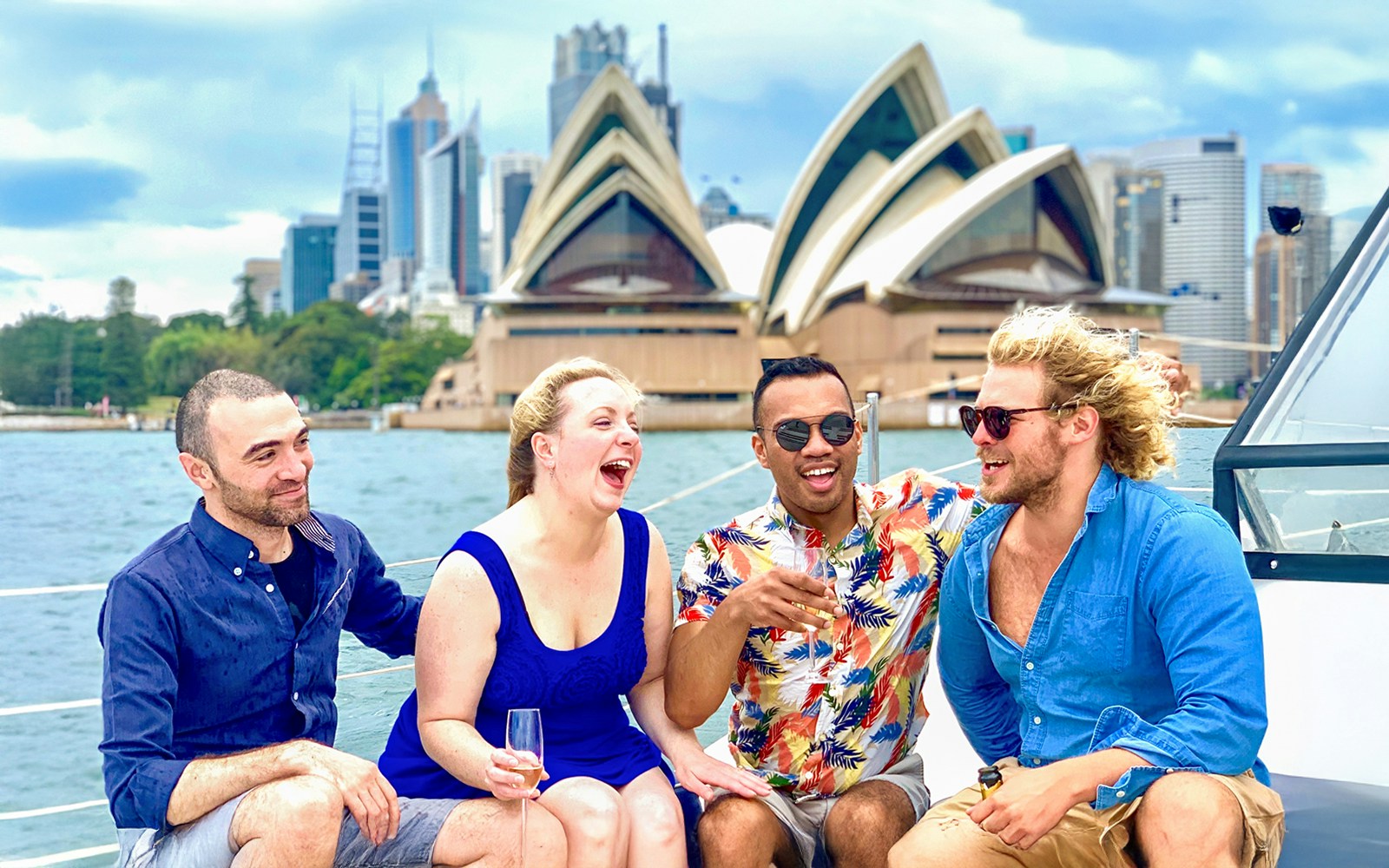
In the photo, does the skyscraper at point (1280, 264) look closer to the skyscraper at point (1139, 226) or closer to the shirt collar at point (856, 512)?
the skyscraper at point (1139, 226)

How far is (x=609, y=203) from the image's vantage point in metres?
38.9

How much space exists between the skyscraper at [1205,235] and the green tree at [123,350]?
47.6m

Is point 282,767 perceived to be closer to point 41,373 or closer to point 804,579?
point 804,579

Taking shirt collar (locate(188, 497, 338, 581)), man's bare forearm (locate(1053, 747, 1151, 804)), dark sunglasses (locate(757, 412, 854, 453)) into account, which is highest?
dark sunglasses (locate(757, 412, 854, 453))

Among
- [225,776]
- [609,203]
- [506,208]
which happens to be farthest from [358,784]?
[506,208]

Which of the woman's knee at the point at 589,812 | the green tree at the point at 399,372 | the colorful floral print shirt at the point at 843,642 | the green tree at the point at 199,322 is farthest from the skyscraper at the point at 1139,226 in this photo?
the woman's knee at the point at 589,812

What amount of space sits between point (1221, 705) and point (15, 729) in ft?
22.0

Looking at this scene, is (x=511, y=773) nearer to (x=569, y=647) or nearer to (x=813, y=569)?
(x=569, y=647)

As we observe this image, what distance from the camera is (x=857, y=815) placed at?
5.89 feet

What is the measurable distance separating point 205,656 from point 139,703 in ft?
0.37

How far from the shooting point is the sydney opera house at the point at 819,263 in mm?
37737

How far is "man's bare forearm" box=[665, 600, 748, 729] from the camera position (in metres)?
1.75

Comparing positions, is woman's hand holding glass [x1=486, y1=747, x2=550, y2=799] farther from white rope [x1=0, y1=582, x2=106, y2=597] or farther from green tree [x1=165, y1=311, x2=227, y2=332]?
green tree [x1=165, y1=311, x2=227, y2=332]

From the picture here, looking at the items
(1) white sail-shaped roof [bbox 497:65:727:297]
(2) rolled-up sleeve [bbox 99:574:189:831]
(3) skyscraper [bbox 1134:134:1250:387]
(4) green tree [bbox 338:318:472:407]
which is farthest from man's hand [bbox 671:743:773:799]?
(3) skyscraper [bbox 1134:134:1250:387]
